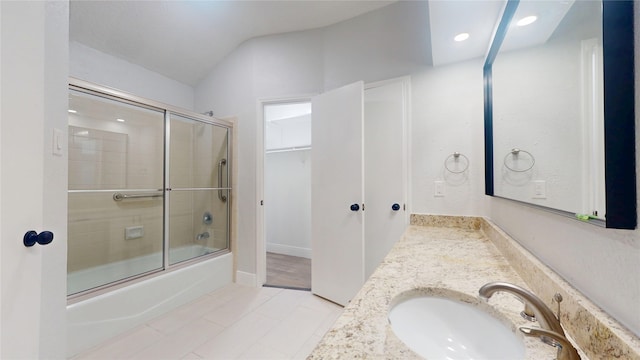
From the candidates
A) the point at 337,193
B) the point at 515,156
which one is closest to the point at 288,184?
the point at 337,193

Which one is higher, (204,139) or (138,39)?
(138,39)

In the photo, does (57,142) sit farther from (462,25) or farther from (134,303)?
(462,25)

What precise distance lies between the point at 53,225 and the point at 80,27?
2.09m

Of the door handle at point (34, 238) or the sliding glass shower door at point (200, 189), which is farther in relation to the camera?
the sliding glass shower door at point (200, 189)

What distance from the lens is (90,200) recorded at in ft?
7.22

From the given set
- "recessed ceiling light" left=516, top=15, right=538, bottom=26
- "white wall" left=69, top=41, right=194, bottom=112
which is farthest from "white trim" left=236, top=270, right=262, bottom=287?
"recessed ceiling light" left=516, top=15, right=538, bottom=26

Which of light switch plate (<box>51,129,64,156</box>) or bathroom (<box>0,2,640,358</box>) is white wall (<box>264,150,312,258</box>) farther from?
light switch plate (<box>51,129,64,156</box>)

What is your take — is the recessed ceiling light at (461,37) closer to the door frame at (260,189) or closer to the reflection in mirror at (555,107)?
the reflection in mirror at (555,107)

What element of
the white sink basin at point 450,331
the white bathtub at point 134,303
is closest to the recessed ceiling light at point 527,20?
the white sink basin at point 450,331

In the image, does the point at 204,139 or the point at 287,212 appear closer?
the point at 204,139

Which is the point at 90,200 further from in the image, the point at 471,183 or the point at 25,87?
the point at 471,183

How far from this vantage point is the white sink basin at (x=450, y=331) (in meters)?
0.56

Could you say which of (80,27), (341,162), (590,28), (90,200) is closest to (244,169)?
(341,162)

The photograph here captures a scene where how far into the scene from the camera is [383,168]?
2.05 metres
